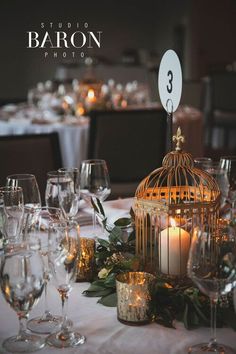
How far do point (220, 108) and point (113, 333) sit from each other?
839cm

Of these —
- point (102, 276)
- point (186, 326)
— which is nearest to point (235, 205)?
point (102, 276)

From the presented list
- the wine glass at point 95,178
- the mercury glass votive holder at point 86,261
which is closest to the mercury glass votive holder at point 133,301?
the mercury glass votive holder at point 86,261

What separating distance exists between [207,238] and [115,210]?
100 centimetres

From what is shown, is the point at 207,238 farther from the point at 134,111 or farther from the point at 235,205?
the point at 134,111

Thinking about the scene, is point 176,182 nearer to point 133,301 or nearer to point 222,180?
point 133,301

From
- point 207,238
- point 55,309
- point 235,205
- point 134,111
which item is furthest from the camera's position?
point 134,111

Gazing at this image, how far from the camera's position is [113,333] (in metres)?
1.26

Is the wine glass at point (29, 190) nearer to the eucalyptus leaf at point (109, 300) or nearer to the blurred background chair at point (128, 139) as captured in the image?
the eucalyptus leaf at point (109, 300)

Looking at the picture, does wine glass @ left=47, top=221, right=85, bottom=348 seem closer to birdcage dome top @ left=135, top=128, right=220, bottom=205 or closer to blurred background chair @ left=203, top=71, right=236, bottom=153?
birdcage dome top @ left=135, top=128, right=220, bottom=205

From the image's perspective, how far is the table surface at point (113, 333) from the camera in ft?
3.92

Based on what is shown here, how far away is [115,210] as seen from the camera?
7.13 ft

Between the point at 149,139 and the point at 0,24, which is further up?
the point at 0,24

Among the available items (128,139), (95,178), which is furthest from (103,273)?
(128,139)

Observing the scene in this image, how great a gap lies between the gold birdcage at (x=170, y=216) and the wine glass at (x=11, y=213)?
0.31m
